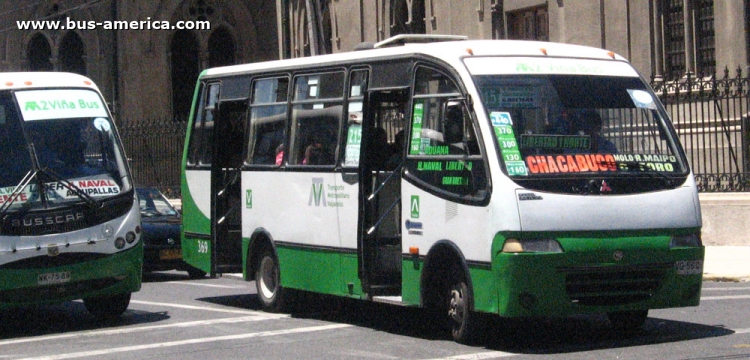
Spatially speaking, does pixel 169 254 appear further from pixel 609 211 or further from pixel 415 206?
pixel 609 211

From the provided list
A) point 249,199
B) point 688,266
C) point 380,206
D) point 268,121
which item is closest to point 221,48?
point 249,199

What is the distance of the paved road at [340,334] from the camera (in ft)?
35.2

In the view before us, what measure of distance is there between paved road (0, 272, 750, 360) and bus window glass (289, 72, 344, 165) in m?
1.78

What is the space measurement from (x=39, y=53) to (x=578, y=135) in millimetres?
40997

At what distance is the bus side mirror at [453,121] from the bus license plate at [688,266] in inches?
84.8

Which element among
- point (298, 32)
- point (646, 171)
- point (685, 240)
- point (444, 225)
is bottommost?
point (685, 240)

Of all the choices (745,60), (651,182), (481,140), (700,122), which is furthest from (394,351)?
(745,60)

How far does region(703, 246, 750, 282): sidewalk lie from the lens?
17188mm

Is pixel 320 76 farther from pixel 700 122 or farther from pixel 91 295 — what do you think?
pixel 700 122

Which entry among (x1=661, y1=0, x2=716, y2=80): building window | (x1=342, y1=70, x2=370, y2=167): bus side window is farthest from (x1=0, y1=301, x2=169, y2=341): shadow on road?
(x1=661, y1=0, x2=716, y2=80): building window

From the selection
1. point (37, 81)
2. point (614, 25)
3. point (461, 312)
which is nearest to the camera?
point (461, 312)

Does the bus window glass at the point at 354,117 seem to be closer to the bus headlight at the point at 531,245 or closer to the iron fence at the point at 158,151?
the bus headlight at the point at 531,245

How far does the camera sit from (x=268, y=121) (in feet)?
47.9

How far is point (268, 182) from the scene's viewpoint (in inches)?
568
